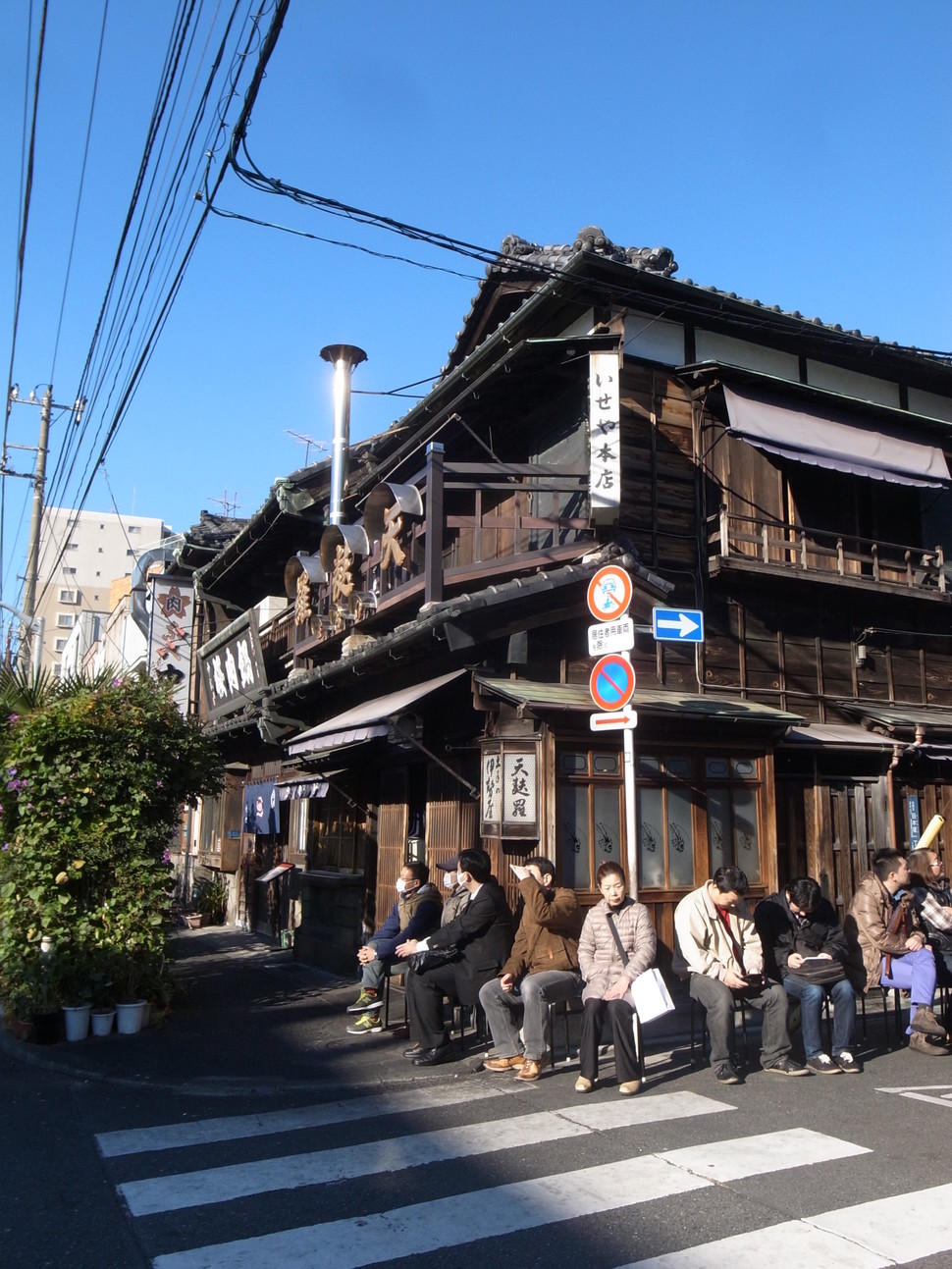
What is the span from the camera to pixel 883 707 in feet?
43.7

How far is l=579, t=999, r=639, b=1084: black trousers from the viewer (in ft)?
24.1

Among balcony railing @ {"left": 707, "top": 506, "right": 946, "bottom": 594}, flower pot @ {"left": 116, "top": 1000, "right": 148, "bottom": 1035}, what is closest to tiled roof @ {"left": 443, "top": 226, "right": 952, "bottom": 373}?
balcony railing @ {"left": 707, "top": 506, "right": 946, "bottom": 594}

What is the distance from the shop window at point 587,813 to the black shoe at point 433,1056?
203 centimetres

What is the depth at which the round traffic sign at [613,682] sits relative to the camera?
8.40 meters

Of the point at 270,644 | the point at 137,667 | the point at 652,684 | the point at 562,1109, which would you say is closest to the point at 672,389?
the point at 652,684

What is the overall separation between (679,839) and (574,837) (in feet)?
4.52

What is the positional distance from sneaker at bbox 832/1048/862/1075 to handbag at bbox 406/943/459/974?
3.30 metres

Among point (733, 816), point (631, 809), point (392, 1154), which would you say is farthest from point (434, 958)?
point (733, 816)

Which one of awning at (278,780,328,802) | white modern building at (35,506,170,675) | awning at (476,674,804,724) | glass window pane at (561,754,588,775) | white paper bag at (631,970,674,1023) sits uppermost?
white modern building at (35,506,170,675)

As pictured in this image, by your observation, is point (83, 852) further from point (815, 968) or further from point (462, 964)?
point (815, 968)

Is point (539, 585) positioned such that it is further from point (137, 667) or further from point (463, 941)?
point (137, 667)

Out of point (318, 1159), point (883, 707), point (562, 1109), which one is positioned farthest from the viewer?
point (883, 707)

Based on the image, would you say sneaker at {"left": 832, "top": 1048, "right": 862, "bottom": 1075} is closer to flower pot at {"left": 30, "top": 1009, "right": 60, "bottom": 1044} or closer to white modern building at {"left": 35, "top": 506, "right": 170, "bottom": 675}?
flower pot at {"left": 30, "top": 1009, "right": 60, "bottom": 1044}

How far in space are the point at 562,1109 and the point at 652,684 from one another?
5675 mm
